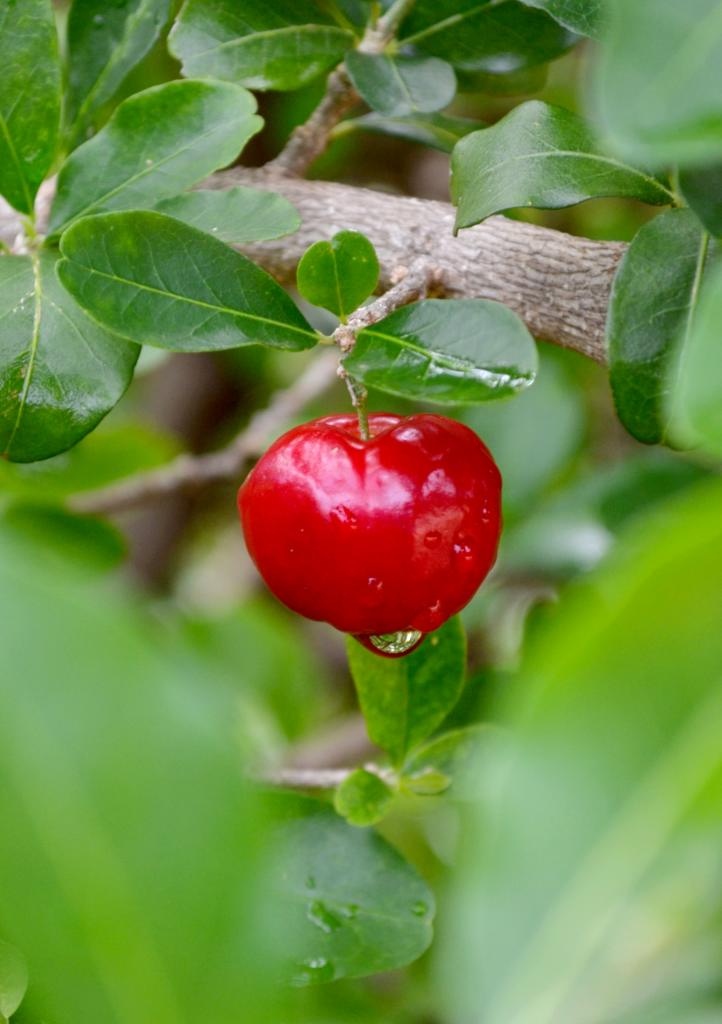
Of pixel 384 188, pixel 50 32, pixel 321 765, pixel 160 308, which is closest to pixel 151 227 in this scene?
pixel 160 308

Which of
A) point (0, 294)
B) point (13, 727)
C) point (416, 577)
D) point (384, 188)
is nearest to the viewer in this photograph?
point (13, 727)

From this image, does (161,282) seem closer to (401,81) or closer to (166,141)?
(166,141)

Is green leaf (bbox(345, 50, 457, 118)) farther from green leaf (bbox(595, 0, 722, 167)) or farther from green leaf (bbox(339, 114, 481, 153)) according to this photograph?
green leaf (bbox(595, 0, 722, 167))

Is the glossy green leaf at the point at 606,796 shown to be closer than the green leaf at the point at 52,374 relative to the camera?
Yes

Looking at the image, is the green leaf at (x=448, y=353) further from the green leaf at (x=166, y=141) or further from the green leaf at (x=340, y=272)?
the green leaf at (x=166, y=141)

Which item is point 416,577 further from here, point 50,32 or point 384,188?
point 384,188

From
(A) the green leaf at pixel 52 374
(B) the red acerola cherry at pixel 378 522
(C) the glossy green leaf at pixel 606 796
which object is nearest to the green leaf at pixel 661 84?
(C) the glossy green leaf at pixel 606 796
